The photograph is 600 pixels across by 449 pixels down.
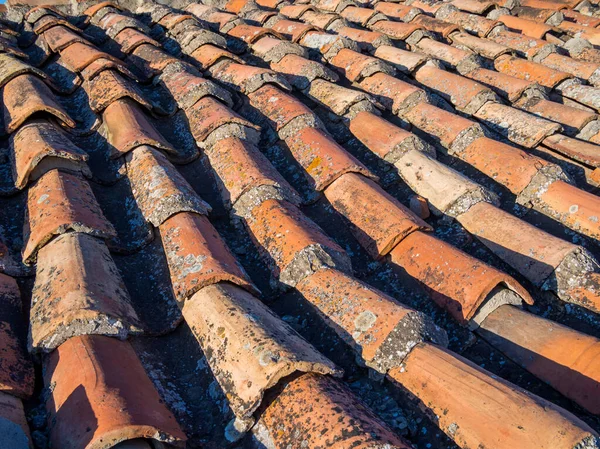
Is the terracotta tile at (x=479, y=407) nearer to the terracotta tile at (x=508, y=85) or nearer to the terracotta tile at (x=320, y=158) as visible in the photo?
the terracotta tile at (x=320, y=158)

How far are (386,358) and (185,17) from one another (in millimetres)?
4260

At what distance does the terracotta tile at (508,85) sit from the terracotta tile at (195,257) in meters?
2.66

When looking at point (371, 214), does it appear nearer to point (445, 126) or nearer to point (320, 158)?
point (320, 158)

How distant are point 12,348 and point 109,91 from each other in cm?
211

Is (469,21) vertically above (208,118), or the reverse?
(469,21)

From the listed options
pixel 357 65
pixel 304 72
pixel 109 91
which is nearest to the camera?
pixel 109 91

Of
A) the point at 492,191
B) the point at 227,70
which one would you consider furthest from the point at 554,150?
the point at 227,70

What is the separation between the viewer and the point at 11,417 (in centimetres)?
161

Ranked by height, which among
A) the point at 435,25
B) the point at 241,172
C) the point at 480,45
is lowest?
the point at 241,172

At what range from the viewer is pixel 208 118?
3.32 metres

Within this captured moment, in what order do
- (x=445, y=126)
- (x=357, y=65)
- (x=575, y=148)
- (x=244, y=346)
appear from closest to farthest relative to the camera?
(x=244, y=346)
(x=575, y=148)
(x=445, y=126)
(x=357, y=65)

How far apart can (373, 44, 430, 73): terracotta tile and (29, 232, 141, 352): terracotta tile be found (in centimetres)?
299

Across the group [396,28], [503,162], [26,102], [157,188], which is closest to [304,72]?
[396,28]

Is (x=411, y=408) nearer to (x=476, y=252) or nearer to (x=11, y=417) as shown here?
(x=476, y=252)
